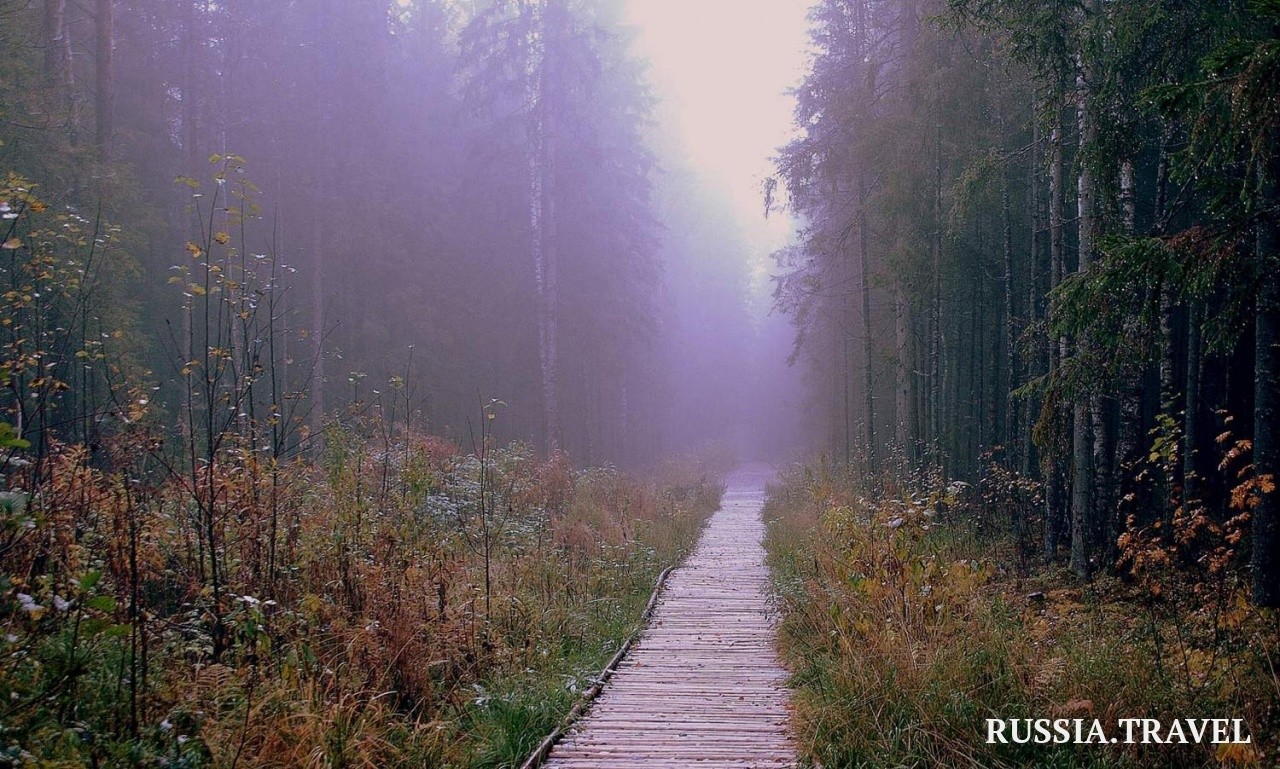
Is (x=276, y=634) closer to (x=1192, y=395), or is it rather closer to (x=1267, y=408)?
(x=1267, y=408)

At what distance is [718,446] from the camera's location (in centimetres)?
5016

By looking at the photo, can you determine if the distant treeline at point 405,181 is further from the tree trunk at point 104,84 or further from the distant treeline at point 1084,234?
the distant treeline at point 1084,234

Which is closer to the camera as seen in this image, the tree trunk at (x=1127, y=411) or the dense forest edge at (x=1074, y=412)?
the dense forest edge at (x=1074, y=412)

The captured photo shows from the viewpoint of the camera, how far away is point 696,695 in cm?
618

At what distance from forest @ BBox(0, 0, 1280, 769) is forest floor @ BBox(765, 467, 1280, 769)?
3cm

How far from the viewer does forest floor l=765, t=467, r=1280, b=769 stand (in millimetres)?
4320

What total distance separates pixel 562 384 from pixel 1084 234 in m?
21.9

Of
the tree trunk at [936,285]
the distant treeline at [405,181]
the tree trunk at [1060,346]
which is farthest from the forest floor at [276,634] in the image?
the distant treeline at [405,181]

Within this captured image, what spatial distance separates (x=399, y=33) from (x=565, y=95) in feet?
32.0

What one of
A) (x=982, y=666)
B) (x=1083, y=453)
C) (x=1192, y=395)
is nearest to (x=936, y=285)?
(x=1192, y=395)

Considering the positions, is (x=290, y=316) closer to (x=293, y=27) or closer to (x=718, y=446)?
(x=293, y=27)

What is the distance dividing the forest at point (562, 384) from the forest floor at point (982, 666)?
3cm

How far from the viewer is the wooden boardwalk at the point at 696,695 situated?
4895 millimetres

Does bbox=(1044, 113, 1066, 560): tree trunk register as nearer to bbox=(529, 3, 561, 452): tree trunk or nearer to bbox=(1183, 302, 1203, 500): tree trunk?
bbox=(1183, 302, 1203, 500): tree trunk
